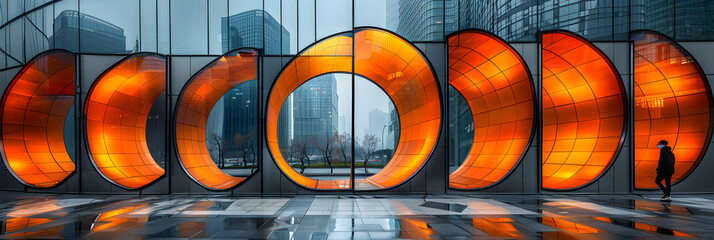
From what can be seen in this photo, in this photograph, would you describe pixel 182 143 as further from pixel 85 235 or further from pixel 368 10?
pixel 368 10

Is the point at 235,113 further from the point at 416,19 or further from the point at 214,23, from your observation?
the point at 416,19

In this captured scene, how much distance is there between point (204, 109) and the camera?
11523 millimetres

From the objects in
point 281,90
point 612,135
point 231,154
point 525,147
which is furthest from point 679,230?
point 231,154

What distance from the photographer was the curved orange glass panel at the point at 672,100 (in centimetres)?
959

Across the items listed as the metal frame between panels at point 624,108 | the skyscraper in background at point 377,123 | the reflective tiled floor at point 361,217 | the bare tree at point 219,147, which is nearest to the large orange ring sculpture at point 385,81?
the reflective tiled floor at point 361,217

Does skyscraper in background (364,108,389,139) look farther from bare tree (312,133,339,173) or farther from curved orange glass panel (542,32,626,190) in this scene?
curved orange glass panel (542,32,626,190)

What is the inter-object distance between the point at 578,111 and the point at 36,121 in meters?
20.4

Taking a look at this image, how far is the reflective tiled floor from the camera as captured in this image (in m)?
5.02

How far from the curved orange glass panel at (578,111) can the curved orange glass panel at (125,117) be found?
13658 mm

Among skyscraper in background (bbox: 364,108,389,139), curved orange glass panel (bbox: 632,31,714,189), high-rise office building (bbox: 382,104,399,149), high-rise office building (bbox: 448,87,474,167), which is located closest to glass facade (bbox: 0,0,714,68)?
curved orange glass panel (bbox: 632,31,714,189)

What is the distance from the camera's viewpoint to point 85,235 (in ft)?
16.3

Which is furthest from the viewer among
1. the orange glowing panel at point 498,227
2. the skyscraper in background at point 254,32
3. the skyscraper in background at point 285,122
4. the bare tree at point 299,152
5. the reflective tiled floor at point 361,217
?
the bare tree at point 299,152

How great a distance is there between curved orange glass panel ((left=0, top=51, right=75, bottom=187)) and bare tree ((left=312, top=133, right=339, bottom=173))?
411 inches

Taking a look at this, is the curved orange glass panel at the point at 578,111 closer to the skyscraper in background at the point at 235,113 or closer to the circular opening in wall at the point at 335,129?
the circular opening in wall at the point at 335,129
